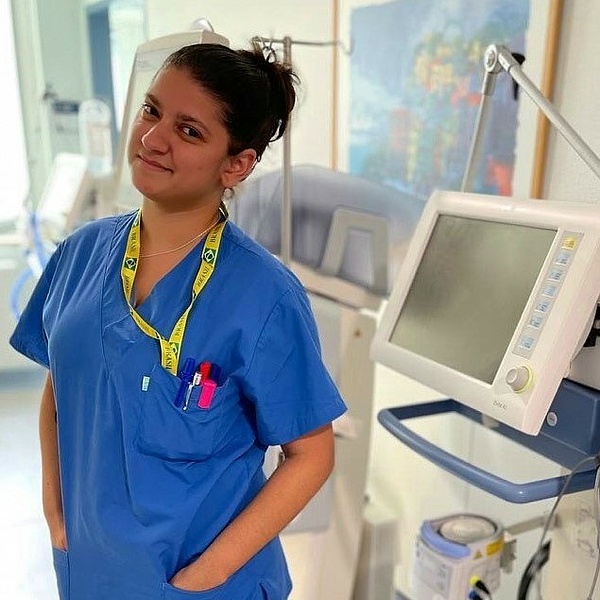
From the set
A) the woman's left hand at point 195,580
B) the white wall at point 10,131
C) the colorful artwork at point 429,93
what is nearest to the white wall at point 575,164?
the colorful artwork at point 429,93

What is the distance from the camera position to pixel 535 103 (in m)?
1.24

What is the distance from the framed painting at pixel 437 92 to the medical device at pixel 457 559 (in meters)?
0.73

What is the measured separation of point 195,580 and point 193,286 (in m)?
0.41

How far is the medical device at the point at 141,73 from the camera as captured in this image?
54.1 inches

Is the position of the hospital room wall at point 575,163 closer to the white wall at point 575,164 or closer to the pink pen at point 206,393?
the white wall at point 575,164

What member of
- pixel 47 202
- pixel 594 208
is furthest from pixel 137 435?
pixel 47 202

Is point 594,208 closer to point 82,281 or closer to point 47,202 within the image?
point 82,281

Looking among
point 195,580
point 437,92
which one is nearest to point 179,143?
point 195,580

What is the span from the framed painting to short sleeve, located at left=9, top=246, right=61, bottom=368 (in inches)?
39.4

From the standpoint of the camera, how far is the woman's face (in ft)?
3.15

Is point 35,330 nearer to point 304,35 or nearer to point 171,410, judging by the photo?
point 171,410

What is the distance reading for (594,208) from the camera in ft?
3.25

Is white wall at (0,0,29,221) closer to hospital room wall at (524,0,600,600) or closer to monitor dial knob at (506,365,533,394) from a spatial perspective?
hospital room wall at (524,0,600,600)

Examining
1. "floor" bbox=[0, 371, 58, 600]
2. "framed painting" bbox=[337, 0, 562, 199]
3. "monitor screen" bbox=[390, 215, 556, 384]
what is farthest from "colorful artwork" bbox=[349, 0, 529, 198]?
"floor" bbox=[0, 371, 58, 600]
